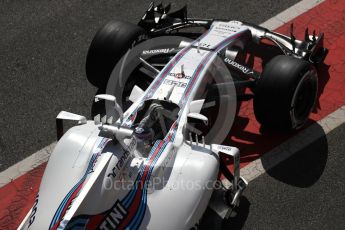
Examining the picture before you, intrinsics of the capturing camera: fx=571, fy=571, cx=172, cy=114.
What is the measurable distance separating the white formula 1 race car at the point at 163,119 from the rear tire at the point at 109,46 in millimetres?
12

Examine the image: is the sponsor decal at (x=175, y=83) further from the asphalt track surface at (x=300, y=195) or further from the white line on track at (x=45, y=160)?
the asphalt track surface at (x=300, y=195)

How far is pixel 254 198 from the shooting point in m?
5.99

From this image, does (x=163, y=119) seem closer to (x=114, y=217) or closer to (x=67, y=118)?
(x=67, y=118)

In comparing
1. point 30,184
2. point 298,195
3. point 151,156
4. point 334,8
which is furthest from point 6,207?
point 334,8

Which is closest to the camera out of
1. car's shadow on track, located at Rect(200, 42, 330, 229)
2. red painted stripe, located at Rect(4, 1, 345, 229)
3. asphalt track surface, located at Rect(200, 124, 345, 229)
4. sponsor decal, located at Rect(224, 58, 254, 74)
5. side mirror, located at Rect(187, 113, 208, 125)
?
side mirror, located at Rect(187, 113, 208, 125)

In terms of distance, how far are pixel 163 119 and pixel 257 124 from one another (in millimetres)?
1449

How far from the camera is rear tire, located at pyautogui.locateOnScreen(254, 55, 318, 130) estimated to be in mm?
5926

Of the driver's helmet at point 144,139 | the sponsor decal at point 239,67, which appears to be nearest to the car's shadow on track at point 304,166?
the sponsor decal at point 239,67

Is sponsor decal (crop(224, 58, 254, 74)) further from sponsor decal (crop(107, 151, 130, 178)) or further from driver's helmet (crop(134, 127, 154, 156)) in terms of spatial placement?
sponsor decal (crop(107, 151, 130, 178))

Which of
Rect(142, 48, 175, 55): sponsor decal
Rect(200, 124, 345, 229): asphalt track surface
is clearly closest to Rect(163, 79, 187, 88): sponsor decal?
Rect(142, 48, 175, 55): sponsor decal

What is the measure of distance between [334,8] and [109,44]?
340 centimetres

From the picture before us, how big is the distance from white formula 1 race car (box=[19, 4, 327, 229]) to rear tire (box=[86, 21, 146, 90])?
0.01m

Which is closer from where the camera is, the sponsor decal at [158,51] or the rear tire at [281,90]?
the rear tire at [281,90]

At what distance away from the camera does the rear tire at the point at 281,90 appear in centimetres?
593
